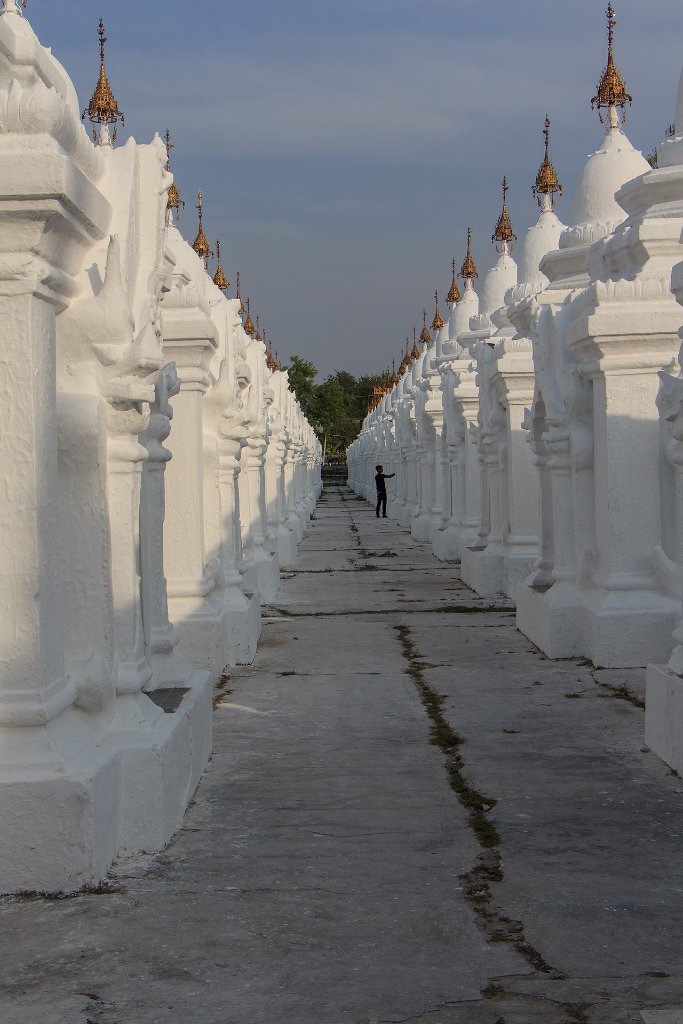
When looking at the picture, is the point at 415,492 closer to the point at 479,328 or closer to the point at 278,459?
the point at 278,459

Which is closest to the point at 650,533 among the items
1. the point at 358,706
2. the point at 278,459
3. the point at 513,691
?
the point at 513,691

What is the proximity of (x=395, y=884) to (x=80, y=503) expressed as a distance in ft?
5.43

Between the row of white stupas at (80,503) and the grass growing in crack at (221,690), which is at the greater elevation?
the row of white stupas at (80,503)

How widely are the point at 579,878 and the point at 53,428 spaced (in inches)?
85.8

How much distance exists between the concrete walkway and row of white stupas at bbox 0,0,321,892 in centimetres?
25

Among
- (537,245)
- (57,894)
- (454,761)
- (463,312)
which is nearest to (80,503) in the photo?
(57,894)

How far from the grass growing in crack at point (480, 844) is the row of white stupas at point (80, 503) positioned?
3.48 feet

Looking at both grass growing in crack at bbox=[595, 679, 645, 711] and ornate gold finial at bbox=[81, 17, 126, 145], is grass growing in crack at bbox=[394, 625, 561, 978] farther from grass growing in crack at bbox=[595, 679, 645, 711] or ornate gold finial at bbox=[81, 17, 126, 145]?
ornate gold finial at bbox=[81, 17, 126, 145]

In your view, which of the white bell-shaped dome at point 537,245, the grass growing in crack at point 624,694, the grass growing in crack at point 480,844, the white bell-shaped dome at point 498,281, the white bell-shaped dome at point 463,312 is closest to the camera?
→ the grass growing in crack at point 480,844

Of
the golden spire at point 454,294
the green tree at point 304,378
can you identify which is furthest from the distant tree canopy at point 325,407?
the golden spire at point 454,294

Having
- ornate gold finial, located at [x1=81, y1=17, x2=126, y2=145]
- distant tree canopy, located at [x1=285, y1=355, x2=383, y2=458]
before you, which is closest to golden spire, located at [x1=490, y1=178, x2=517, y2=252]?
ornate gold finial, located at [x1=81, y1=17, x2=126, y2=145]

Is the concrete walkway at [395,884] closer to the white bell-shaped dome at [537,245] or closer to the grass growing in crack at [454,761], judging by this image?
the grass growing in crack at [454,761]

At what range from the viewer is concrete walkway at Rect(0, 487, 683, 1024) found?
2.93 meters

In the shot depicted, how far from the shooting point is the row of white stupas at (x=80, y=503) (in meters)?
3.59
